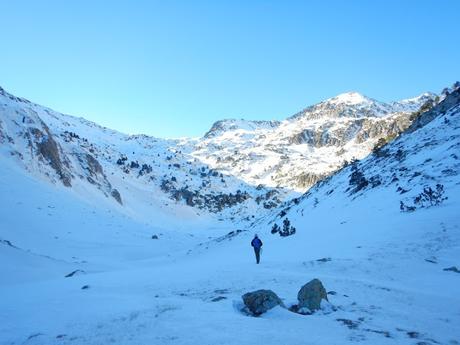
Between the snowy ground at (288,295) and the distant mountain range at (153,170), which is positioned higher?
the distant mountain range at (153,170)

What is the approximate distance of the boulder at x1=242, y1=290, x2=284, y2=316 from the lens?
921 centimetres

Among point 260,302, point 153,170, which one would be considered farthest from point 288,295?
point 153,170

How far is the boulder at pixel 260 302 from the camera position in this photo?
30.2 feet

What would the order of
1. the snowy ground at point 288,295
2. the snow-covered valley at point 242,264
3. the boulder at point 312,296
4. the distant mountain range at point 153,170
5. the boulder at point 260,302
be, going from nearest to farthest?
the snowy ground at point 288,295, the snow-covered valley at point 242,264, the boulder at point 260,302, the boulder at point 312,296, the distant mountain range at point 153,170

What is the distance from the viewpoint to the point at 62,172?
60375 mm

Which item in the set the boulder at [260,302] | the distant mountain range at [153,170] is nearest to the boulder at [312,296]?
the boulder at [260,302]

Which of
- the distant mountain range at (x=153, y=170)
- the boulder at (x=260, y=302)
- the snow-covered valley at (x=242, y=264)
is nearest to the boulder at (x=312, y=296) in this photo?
the snow-covered valley at (x=242, y=264)

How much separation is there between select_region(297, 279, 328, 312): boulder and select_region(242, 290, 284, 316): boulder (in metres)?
0.62

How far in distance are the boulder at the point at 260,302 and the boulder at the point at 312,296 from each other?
0.62m

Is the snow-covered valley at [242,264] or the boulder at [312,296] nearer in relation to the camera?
the snow-covered valley at [242,264]

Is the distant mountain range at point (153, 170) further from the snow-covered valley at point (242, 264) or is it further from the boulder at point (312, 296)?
the boulder at point (312, 296)

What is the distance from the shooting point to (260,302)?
Result: 30.6 ft

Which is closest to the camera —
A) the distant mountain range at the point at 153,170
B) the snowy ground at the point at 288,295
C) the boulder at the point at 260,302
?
the snowy ground at the point at 288,295

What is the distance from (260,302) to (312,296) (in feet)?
4.51
